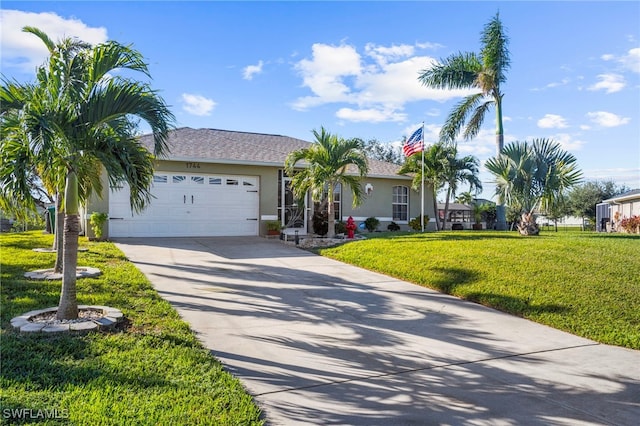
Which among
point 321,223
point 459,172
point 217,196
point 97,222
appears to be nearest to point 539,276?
point 321,223

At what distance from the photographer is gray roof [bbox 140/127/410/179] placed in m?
15.2

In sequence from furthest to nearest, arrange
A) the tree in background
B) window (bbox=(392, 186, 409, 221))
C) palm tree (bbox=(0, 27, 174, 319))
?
the tree in background, window (bbox=(392, 186, 409, 221)), palm tree (bbox=(0, 27, 174, 319))

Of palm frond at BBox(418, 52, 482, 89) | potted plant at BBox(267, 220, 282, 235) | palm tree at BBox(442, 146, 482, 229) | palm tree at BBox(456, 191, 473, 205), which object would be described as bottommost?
potted plant at BBox(267, 220, 282, 235)

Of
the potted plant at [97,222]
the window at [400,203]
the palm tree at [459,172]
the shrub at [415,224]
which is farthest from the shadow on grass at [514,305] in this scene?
the palm tree at [459,172]

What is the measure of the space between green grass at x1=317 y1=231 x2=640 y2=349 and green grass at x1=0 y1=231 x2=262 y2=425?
4779mm

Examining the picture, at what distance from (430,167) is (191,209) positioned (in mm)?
10760

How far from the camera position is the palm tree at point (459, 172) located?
19641 mm

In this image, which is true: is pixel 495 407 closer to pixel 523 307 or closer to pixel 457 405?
pixel 457 405

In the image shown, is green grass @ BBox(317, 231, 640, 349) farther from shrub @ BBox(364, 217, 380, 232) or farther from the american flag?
shrub @ BBox(364, 217, 380, 232)

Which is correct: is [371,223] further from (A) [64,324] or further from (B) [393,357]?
(A) [64,324]

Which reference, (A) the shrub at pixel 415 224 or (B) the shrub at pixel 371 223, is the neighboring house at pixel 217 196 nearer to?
(B) the shrub at pixel 371 223

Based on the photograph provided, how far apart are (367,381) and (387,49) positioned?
540 inches

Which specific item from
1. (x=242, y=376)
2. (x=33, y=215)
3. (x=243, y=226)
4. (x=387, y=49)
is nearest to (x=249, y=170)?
(x=243, y=226)

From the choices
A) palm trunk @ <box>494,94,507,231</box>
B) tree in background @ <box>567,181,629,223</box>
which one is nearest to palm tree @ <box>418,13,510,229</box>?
palm trunk @ <box>494,94,507,231</box>
